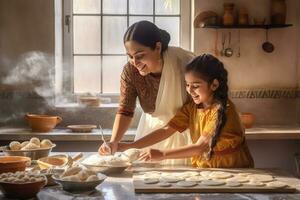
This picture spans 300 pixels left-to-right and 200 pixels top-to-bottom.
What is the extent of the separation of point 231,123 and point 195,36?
5.65 ft

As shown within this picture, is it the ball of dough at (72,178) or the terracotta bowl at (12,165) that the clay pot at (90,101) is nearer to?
the terracotta bowl at (12,165)

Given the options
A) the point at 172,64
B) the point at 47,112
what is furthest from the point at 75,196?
the point at 47,112

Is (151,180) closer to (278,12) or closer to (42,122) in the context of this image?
(42,122)

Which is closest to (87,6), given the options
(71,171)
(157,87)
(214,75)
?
(157,87)

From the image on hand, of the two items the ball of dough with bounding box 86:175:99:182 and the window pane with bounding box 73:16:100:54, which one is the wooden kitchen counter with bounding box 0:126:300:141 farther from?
the ball of dough with bounding box 86:175:99:182

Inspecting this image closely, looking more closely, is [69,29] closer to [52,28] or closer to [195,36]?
[52,28]

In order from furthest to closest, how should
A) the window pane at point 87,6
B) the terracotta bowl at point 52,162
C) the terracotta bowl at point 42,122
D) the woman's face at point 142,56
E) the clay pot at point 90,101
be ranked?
the window pane at point 87,6 → the clay pot at point 90,101 → the terracotta bowl at point 42,122 → the woman's face at point 142,56 → the terracotta bowl at point 52,162

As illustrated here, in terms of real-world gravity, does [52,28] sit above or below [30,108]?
above

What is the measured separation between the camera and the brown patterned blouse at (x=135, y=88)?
2801 mm

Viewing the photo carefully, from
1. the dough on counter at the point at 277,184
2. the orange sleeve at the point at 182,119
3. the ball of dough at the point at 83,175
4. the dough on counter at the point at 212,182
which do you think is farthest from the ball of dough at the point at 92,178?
the orange sleeve at the point at 182,119

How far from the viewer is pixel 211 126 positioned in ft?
7.66

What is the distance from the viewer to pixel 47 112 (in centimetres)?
402

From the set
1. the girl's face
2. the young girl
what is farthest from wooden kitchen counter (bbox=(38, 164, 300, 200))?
the girl's face

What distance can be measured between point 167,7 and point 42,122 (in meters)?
1.42
